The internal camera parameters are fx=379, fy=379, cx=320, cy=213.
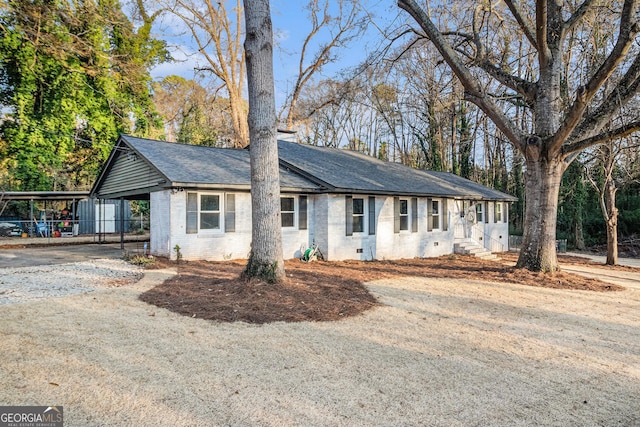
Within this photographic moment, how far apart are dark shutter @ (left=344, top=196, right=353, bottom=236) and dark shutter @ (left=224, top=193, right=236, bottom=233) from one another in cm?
383

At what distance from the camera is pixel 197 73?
2520 centimetres

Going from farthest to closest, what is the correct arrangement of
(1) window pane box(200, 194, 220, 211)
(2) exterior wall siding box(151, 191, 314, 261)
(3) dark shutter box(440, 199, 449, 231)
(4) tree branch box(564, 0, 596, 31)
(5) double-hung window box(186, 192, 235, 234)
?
(3) dark shutter box(440, 199, 449, 231)
(1) window pane box(200, 194, 220, 211)
(5) double-hung window box(186, 192, 235, 234)
(2) exterior wall siding box(151, 191, 314, 261)
(4) tree branch box(564, 0, 596, 31)

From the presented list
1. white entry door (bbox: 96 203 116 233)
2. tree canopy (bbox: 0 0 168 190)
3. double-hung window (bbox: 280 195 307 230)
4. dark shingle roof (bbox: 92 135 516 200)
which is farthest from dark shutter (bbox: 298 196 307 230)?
white entry door (bbox: 96 203 116 233)

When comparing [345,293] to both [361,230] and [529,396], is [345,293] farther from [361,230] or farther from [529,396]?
[361,230]

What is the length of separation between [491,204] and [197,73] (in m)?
20.0

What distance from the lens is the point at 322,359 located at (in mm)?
4246

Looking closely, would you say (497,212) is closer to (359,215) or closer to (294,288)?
(359,215)

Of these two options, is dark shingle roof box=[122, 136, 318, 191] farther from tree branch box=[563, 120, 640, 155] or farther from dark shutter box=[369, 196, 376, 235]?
tree branch box=[563, 120, 640, 155]

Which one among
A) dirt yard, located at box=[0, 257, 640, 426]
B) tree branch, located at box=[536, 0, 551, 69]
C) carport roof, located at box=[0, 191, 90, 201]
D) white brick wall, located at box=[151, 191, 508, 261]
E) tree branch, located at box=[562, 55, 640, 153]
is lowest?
dirt yard, located at box=[0, 257, 640, 426]

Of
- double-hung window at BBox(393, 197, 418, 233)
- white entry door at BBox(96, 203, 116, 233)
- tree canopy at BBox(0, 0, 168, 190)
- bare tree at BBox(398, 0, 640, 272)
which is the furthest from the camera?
white entry door at BBox(96, 203, 116, 233)

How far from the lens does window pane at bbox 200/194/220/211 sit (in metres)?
11.7

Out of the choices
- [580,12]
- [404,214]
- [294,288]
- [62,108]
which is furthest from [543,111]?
[62,108]

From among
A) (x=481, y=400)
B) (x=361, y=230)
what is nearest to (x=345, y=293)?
(x=481, y=400)

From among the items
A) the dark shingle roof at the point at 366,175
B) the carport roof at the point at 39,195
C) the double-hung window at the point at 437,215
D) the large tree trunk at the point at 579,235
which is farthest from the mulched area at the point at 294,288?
the large tree trunk at the point at 579,235
